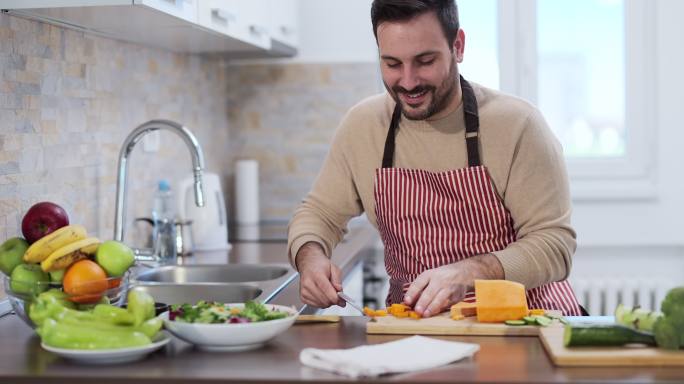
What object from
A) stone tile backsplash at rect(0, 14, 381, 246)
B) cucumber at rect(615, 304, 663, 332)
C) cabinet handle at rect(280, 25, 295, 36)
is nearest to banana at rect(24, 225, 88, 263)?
stone tile backsplash at rect(0, 14, 381, 246)

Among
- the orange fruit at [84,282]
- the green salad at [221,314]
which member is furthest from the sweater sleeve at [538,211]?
the orange fruit at [84,282]

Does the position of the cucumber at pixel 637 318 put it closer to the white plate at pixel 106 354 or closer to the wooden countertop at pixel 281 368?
the wooden countertop at pixel 281 368

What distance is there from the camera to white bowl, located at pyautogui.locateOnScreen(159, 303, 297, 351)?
155cm

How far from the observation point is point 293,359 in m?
1.53

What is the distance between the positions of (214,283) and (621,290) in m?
2.07

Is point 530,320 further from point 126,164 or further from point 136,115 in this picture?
point 136,115

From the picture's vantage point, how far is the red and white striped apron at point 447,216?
227 centimetres

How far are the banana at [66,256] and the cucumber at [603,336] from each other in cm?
86

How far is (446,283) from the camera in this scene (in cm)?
191

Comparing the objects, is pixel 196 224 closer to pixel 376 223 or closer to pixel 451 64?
pixel 376 223

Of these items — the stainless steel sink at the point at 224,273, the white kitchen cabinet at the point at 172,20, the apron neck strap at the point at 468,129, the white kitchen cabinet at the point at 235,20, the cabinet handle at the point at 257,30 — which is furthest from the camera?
the cabinet handle at the point at 257,30

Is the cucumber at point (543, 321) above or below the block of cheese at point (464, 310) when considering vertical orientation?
below

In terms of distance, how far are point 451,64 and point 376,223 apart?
462 mm

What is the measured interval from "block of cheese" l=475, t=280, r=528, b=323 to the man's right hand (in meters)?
0.36
